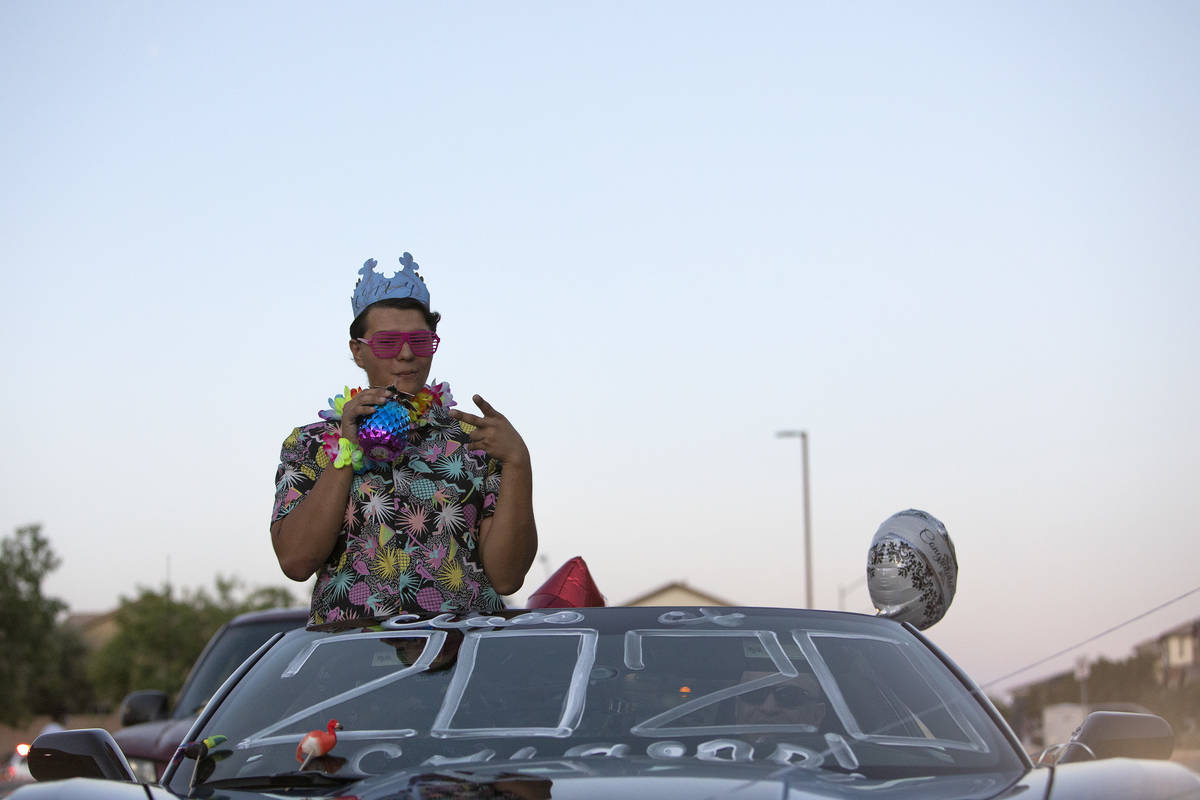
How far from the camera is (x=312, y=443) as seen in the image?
4215 millimetres

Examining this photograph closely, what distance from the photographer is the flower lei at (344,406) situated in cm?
400

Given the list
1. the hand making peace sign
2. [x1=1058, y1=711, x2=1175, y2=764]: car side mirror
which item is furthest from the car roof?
[x1=1058, y1=711, x2=1175, y2=764]: car side mirror

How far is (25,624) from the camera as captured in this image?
58.3 metres

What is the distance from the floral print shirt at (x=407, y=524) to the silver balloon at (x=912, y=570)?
1196 millimetres

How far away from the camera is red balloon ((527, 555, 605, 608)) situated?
4.10 metres

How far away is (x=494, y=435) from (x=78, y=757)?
156 cm

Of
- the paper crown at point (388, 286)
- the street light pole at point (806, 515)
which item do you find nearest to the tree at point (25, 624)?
the street light pole at point (806, 515)

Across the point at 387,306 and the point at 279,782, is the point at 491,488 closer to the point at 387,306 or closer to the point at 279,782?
the point at 387,306

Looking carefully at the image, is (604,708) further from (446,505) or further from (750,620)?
(446,505)

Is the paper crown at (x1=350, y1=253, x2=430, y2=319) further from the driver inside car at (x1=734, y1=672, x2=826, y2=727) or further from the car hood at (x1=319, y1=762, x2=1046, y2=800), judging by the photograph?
the car hood at (x1=319, y1=762, x2=1046, y2=800)

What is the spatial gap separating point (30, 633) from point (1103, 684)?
52895mm

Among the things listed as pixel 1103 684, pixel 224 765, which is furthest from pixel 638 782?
pixel 1103 684

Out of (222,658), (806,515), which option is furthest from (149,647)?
(222,658)

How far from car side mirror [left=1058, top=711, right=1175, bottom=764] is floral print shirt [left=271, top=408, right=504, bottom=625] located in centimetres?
175
